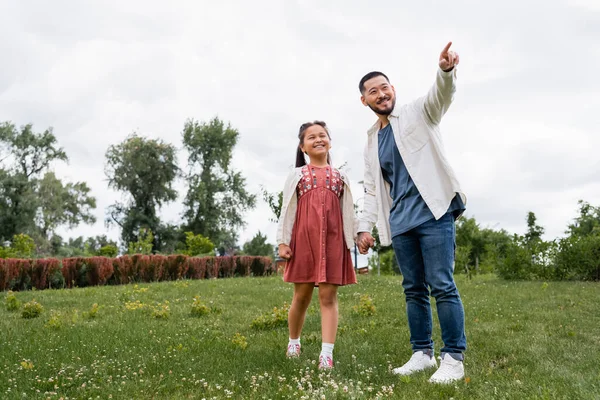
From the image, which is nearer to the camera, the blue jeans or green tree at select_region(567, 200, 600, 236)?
the blue jeans

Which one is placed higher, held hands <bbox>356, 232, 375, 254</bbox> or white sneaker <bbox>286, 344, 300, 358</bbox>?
held hands <bbox>356, 232, 375, 254</bbox>

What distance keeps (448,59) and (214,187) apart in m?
38.2

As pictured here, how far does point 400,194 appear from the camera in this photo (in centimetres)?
387

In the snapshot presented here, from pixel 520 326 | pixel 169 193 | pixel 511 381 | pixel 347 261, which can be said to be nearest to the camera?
pixel 511 381

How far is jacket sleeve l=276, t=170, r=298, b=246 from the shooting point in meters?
4.43

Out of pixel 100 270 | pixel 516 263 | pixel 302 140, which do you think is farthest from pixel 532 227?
pixel 302 140

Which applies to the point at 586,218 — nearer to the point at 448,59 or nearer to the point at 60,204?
the point at 448,59

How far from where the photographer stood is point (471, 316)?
271 inches

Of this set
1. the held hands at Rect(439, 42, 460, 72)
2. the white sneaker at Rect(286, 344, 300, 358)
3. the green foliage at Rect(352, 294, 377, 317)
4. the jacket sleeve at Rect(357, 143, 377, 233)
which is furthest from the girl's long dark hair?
the green foliage at Rect(352, 294, 377, 317)

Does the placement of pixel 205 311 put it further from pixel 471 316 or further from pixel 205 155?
pixel 205 155

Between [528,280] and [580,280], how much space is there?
3.67 feet

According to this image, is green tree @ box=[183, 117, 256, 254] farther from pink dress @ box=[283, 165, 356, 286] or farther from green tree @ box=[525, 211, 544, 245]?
pink dress @ box=[283, 165, 356, 286]

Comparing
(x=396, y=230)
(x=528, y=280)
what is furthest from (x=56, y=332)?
(x=528, y=280)

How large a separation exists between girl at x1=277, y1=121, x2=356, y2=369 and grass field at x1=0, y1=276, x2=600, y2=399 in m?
0.39
